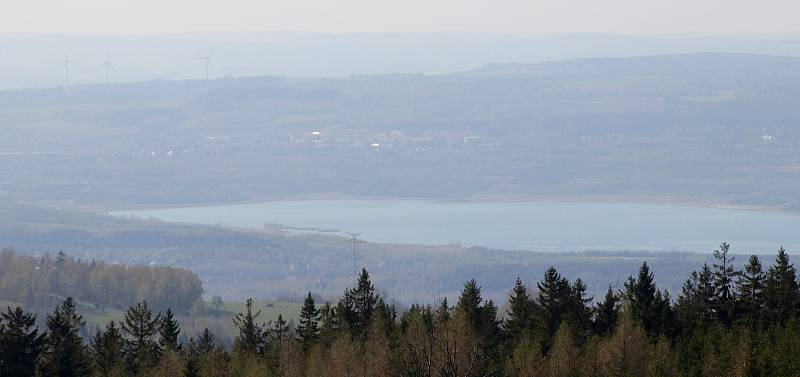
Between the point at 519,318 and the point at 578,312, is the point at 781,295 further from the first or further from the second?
the point at 519,318

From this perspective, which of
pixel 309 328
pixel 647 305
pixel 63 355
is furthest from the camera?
pixel 309 328

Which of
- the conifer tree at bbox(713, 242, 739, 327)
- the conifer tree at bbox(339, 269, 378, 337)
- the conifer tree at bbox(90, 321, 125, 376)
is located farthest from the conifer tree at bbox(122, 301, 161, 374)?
the conifer tree at bbox(713, 242, 739, 327)

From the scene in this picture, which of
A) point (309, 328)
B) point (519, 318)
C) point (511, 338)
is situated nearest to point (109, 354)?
point (309, 328)

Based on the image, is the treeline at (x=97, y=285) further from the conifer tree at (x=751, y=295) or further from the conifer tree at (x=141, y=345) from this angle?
the conifer tree at (x=751, y=295)

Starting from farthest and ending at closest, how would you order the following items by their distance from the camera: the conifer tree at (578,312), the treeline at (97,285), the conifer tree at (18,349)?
1. the treeline at (97,285)
2. the conifer tree at (578,312)
3. the conifer tree at (18,349)

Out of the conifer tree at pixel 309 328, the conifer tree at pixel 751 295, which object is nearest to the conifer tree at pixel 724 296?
the conifer tree at pixel 751 295

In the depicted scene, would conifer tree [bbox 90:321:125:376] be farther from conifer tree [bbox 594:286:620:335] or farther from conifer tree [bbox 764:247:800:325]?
conifer tree [bbox 764:247:800:325]

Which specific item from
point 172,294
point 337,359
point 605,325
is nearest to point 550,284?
point 605,325
